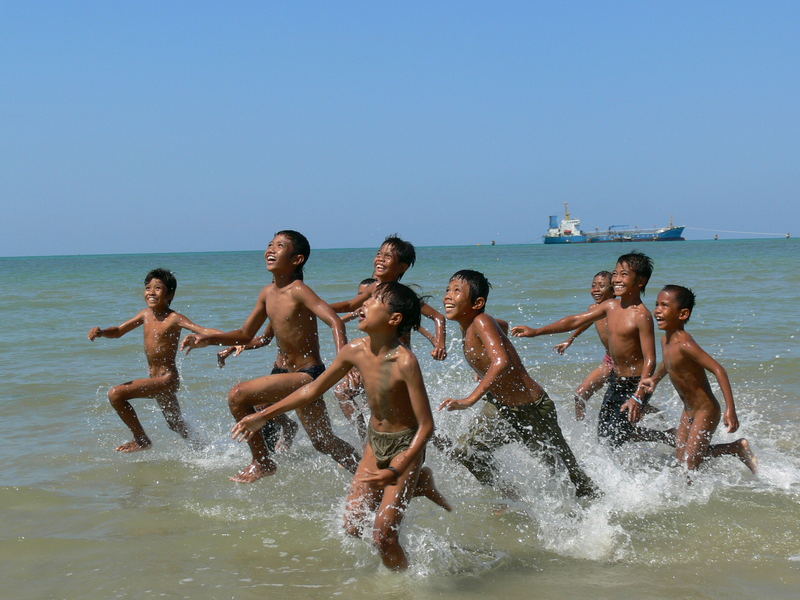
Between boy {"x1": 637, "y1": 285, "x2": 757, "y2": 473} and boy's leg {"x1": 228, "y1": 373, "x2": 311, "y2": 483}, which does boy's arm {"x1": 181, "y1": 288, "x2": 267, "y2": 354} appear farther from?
boy {"x1": 637, "y1": 285, "x2": 757, "y2": 473}

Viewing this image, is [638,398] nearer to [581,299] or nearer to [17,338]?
[17,338]

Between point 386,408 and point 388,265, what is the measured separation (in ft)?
6.17

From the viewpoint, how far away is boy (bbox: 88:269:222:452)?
6.42 metres

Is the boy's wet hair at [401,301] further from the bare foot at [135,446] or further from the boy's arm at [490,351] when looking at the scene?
the bare foot at [135,446]

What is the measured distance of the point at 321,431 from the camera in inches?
208

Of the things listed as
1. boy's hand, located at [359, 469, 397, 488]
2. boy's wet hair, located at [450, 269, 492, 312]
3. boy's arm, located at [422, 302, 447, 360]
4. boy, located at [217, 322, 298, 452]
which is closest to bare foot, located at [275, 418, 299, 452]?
boy, located at [217, 322, 298, 452]

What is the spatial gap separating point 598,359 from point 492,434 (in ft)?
20.2

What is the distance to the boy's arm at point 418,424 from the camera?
147 inches

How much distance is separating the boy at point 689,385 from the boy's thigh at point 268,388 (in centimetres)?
220

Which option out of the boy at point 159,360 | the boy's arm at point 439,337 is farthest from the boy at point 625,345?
the boy at point 159,360

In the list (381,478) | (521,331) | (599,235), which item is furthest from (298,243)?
(599,235)

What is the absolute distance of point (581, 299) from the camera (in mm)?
19562

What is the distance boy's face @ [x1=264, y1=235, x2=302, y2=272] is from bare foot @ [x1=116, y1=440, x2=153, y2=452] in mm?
1966

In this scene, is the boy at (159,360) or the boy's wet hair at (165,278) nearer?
the boy at (159,360)
